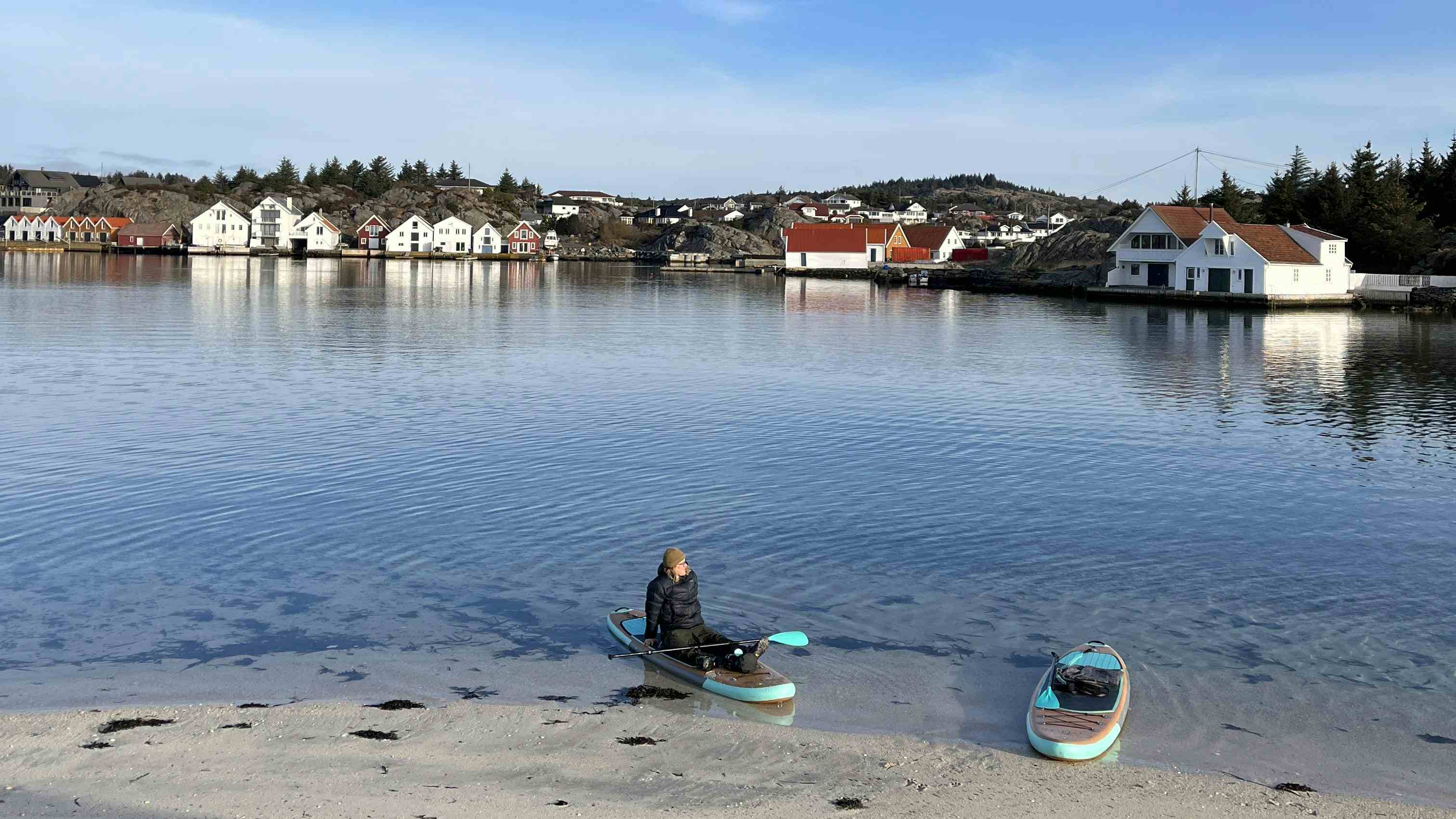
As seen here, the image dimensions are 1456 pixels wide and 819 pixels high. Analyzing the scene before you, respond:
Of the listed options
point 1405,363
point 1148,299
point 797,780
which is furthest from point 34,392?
point 1148,299

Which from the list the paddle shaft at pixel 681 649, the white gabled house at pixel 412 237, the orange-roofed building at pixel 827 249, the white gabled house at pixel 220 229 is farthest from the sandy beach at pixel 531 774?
the white gabled house at pixel 220 229

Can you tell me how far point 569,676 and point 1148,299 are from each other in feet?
266

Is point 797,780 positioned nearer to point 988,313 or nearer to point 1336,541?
point 1336,541

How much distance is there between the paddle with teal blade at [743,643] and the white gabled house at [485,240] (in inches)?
6834

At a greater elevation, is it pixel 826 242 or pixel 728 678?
pixel 826 242

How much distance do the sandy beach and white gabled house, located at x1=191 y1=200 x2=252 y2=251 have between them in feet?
589

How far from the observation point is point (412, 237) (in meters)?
178

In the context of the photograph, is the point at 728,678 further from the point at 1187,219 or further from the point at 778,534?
the point at 1187,219

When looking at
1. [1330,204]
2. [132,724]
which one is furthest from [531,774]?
[1330,204]

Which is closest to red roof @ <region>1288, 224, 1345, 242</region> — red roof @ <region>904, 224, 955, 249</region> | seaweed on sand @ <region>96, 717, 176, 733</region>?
red roof @ <region>904, 224, 955, 249</region>

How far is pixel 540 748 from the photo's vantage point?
1164cm

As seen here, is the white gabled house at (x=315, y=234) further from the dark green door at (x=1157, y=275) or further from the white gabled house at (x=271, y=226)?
the dark green door at (x=1157, y=275)

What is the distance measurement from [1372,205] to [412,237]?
12767cm

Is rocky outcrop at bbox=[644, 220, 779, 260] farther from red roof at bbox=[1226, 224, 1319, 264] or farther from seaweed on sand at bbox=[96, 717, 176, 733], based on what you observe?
seaweed on sand at bbox=[96, 717, 176, 733]
